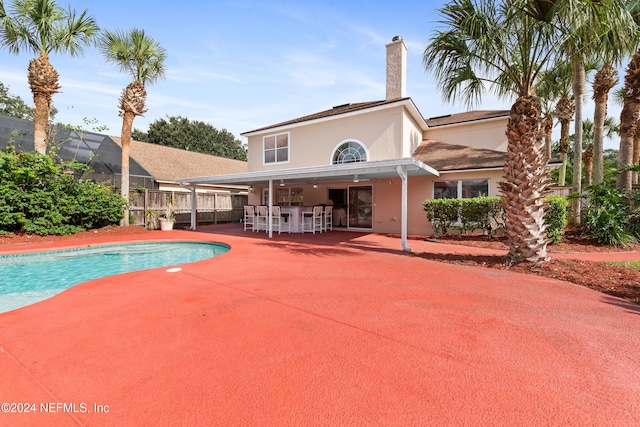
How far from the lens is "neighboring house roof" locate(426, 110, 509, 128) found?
1381cm

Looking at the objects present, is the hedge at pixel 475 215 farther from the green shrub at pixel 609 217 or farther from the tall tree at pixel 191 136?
the tall tree at pixel 191 136

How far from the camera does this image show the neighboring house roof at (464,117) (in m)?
13.8

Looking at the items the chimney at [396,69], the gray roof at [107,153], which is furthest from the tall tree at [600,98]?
the gray roof at [107,153]

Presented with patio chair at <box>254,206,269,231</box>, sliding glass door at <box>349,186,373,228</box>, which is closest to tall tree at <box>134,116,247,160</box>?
patio chair at <box>254,206,269,231</box>

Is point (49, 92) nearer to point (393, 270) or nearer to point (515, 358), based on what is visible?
point (393, 270)

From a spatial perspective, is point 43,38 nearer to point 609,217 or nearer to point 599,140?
point 609,217

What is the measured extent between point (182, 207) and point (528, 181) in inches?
679

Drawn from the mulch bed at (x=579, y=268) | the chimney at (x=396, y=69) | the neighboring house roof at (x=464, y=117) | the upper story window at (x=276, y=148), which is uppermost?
the chimney at (x=396, y=69)

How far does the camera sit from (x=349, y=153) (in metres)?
13.6

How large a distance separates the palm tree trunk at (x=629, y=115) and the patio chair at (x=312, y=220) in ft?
37.1

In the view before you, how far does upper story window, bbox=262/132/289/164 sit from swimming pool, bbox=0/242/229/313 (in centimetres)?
659

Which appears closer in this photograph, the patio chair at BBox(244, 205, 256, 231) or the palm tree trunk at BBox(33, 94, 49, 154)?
the palm tree trunk at BBox(33, 94, 49, 154)

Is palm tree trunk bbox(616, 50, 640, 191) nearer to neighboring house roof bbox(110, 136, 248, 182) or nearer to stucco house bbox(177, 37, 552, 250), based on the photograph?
stucco house bbox(177, 37, 552, 250)

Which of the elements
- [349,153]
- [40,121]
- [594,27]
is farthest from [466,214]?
[40,121]
